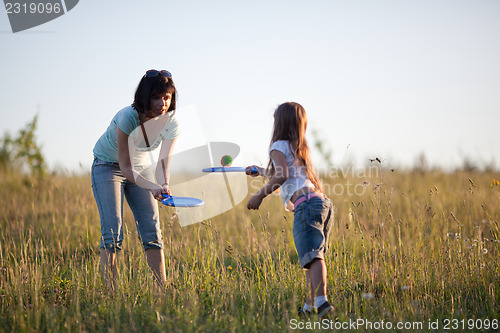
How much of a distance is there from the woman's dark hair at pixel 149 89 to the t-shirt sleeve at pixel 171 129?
275 mm

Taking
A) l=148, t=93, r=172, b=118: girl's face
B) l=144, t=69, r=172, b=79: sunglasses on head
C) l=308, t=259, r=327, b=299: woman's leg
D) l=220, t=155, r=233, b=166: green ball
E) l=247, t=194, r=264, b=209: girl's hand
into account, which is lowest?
l=308, t=259, r=327, b=299: woman's leg

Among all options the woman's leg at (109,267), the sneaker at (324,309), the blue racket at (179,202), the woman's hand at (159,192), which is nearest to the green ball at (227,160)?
the blue racket at (179,202)

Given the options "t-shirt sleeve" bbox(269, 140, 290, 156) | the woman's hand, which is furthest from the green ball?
"t-shirt sleeve" bbox(269, 140, 290, 156)

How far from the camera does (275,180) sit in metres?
3.24

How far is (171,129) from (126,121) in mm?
454

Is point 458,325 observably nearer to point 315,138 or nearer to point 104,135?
point 104,135

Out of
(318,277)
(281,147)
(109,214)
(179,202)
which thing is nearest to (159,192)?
(179,202)

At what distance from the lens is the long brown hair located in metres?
3.34

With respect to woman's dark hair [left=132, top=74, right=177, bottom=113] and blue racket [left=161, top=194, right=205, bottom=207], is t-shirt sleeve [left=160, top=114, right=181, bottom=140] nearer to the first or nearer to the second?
woman's dark hair [left=132, top=74, right=177, bottom=113]

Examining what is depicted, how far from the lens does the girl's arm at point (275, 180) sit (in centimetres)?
322

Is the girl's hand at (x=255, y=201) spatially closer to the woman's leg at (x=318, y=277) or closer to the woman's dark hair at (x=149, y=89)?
the woman's leg at (x=318, y=277)

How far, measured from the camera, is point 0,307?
349cm

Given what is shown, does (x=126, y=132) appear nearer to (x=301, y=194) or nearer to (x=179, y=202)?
(x=179, y=202)

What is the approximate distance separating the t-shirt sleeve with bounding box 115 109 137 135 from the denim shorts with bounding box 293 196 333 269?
146 cm
